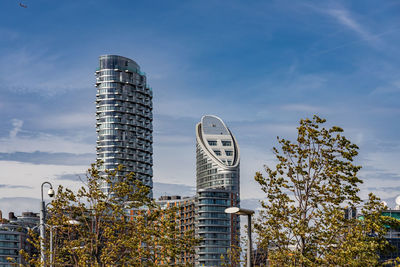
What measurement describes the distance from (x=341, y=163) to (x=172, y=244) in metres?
14.3

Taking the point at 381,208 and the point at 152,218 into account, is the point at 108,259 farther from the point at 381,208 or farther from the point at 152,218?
the point at 381,208

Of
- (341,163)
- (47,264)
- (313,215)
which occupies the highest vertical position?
(341,163)

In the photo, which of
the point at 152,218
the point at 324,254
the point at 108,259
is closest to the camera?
the point at 324,254

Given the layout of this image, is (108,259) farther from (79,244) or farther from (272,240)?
(272,240)

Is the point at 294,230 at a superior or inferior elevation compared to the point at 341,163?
inferior

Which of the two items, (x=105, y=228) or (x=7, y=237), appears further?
(x=7, y=237)

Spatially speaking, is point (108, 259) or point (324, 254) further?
point (108, 259)

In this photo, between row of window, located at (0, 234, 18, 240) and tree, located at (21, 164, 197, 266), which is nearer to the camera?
tree, located at (21, 164, 197, 266)

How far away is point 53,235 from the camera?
128ft

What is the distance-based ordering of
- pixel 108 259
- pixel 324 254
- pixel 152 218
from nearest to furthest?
pixel 324 254 < pixel 108 259 < pixel 152 218

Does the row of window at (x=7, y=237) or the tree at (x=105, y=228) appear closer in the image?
the tree at (x=105, y=228)

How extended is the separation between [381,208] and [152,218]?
47.7ft

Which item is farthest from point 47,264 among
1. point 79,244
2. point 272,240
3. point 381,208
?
point 381,208

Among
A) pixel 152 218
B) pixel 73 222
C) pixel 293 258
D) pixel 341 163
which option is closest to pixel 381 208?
pixel 341 163
